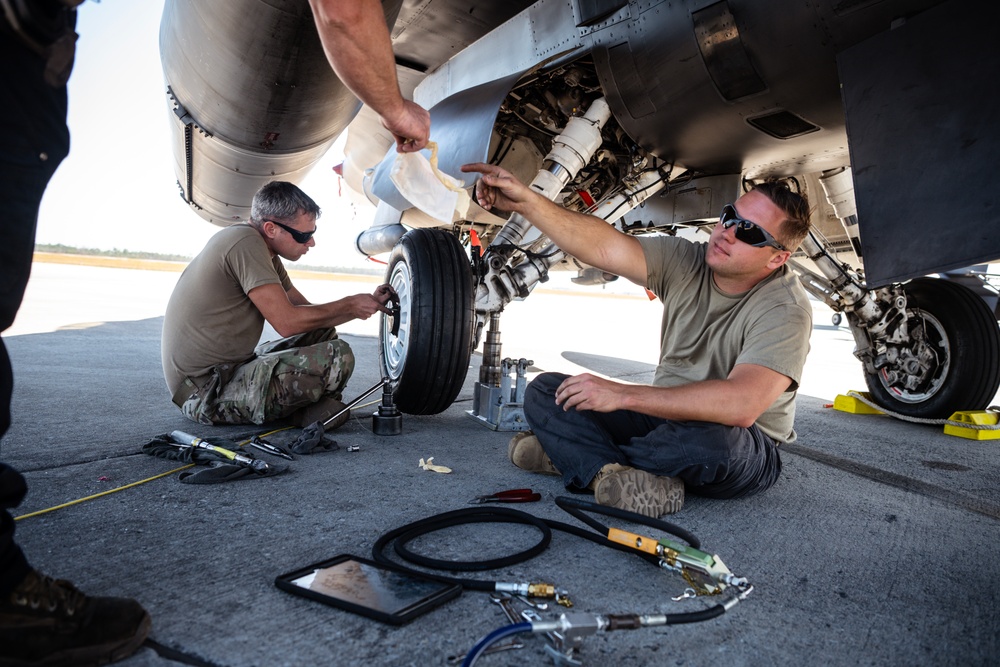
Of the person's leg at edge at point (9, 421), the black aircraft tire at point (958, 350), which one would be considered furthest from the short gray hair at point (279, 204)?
the black aircraft tire at point (958, 350)

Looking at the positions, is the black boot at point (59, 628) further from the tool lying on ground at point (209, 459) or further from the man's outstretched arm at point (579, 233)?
the man's outstretched arm at point (579, 233)

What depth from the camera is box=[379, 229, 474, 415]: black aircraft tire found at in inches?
103

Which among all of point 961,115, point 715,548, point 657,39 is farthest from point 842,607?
point 657,39

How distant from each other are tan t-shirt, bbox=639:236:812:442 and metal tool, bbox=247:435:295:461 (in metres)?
1.34

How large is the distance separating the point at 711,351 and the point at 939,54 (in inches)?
40.0

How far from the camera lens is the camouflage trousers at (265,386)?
8.38 feet

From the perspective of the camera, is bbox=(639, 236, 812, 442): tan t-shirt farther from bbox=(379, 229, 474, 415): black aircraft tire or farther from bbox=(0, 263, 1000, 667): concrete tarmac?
bbox=(379, 229, 474, 415): black aircraft tire

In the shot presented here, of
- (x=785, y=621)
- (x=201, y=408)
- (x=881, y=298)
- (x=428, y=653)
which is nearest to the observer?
(x=428, y=653)

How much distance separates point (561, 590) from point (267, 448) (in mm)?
1362

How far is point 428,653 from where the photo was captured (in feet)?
3.29

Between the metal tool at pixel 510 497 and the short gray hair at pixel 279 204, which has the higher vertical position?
the short gray hair at pixel 279 204

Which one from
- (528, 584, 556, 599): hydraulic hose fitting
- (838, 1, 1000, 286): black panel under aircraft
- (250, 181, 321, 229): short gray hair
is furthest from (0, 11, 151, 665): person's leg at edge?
(838, 1, 1000, 286): black panel under aircraft

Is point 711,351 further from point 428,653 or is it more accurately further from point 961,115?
point 428,653

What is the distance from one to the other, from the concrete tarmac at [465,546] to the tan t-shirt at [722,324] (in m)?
0.42
